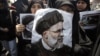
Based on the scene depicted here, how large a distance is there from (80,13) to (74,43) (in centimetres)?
18

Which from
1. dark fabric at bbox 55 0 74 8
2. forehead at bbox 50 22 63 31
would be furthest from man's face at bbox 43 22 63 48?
dark fabric at bbox 55 0 74 8

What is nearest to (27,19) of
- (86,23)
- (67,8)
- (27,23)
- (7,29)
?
(27,23)

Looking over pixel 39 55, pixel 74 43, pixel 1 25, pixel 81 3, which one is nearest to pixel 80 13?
pixel 81 3

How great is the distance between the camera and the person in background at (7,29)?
1325 mm

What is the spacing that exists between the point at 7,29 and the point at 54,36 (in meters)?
0.27

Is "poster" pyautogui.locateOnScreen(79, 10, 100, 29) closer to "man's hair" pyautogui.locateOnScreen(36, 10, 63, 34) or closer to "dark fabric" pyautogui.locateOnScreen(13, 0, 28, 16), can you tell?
"man's hair" pyautogui.locateOnScreen(36, 10, 63, 34)

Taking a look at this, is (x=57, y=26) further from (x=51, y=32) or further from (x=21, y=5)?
(x=21, y=5)

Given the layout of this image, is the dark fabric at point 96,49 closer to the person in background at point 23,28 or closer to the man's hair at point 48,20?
the man's hair at point 48,20

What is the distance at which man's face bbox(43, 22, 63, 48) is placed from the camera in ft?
4.40

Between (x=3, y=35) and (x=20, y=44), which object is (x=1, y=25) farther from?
(x=20, y=44)

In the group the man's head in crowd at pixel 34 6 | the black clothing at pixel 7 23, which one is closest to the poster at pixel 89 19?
the man's head in crowd at pixel 34 6

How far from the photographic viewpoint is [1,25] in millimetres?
1352

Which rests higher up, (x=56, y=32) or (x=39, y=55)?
(x=56, y=32)

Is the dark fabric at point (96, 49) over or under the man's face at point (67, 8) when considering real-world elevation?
under
